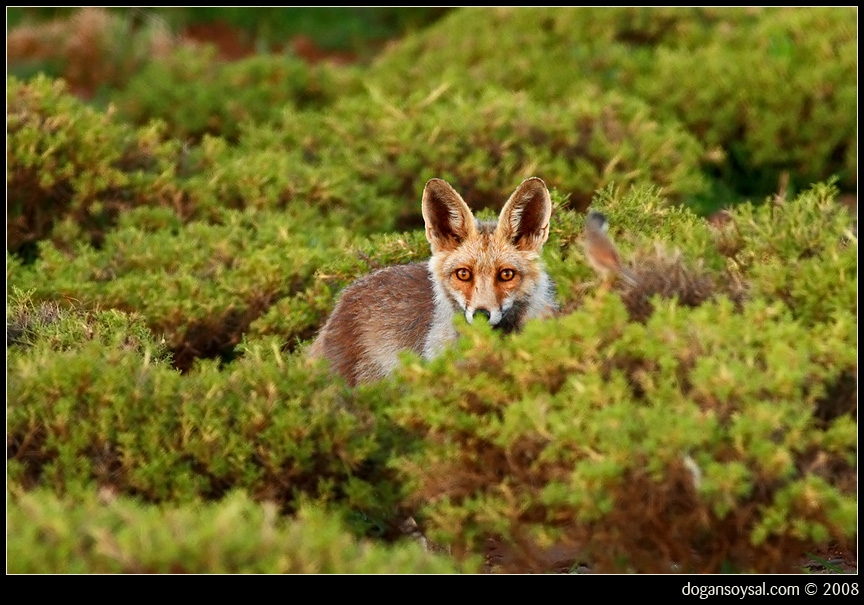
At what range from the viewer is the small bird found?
4988 millimetres

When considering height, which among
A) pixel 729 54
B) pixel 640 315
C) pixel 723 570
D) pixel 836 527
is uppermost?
pixel 729 54

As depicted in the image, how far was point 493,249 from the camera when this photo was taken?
243 inches

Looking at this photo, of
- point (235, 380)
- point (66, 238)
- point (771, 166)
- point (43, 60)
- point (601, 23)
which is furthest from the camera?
point (43, 60)

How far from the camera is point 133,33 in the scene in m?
16.4

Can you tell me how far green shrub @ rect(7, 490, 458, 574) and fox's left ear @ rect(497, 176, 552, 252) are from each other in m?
2.35

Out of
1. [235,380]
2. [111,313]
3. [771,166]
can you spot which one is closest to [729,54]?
[771,166]

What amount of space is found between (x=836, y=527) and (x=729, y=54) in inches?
383

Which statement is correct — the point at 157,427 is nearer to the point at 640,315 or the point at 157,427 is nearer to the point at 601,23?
the point at 640,315

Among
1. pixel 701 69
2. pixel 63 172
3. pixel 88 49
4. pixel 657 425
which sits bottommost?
pixel 657 425

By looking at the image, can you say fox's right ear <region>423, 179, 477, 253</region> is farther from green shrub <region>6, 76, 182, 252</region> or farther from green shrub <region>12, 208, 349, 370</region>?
green shrub <region>6, 76, 182, 252</region>

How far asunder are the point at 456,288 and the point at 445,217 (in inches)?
15.4

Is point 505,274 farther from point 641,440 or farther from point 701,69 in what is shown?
point 701,69

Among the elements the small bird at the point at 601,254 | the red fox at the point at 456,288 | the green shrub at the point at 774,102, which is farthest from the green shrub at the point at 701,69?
the small bird at the point at 601,254

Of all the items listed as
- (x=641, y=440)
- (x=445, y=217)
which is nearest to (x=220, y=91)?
(x=445, y=217)
